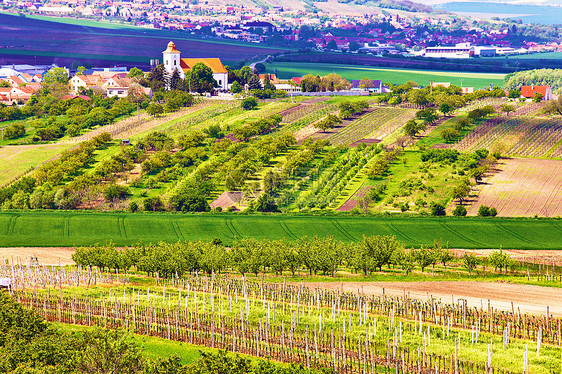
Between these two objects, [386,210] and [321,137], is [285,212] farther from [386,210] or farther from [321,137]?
[321,137]

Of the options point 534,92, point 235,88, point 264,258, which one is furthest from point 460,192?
point 235,88

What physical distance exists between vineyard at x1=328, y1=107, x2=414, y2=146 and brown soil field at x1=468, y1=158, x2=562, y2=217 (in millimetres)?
27046

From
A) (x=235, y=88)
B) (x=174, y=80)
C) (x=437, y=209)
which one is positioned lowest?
(x=235, y=88)

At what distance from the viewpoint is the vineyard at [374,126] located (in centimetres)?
14193

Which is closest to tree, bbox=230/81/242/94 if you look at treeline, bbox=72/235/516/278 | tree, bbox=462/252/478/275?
treeline, bbox=72/235/516/278

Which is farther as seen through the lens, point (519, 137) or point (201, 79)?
point (201, 79)

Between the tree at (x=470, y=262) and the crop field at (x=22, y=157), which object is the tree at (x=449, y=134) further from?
the crop field at (x=22, y=157)

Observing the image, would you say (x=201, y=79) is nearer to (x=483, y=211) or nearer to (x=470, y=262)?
(x=483, y=211)

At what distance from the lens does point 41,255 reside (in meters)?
88.0

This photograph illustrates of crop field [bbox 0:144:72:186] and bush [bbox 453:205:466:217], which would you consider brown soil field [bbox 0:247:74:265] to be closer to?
crop field [bbox 0:144:72:186]

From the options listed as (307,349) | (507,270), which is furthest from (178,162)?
(307,349)

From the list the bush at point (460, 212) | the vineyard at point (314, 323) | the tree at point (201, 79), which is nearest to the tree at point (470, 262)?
the vineyard at point (314, 323)

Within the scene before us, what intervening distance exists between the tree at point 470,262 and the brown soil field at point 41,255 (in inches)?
1494

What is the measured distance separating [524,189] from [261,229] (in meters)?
36.5
